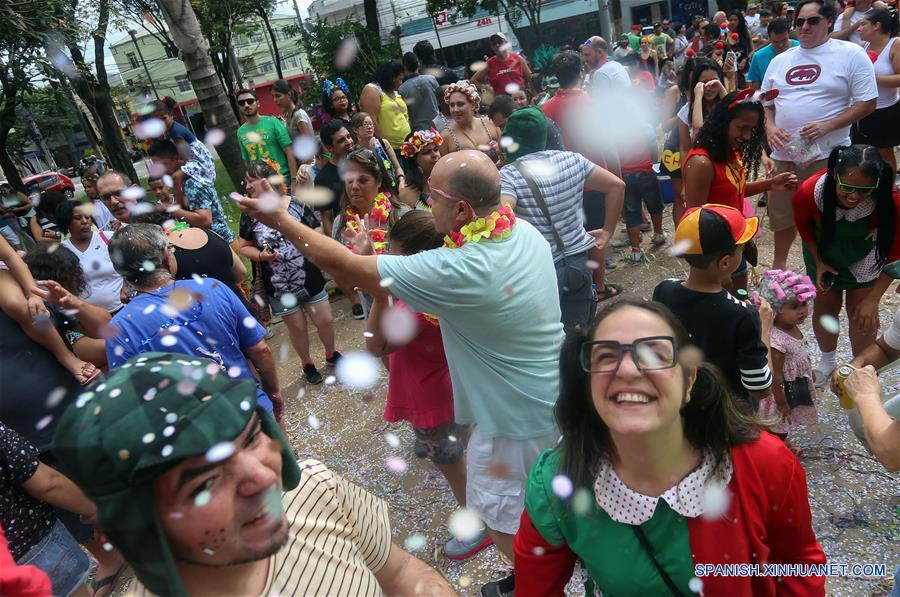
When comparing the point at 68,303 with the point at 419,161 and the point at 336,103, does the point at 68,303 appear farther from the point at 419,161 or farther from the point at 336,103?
the point at 336,103

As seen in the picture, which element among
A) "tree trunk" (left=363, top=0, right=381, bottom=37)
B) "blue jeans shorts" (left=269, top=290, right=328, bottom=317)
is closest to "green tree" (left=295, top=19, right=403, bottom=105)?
"tree trunk" (left=363, top=0, right=381, bottom=37)

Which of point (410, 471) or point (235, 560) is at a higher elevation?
point (235, 560)

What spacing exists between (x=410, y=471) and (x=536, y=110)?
93.8 inches

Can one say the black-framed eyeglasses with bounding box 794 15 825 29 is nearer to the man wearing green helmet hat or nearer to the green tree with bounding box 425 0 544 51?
the man wearing green helmet hat

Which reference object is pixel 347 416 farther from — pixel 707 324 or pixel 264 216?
pixel 707 324

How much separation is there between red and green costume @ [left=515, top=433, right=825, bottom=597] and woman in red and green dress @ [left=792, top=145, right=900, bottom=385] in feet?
6.94

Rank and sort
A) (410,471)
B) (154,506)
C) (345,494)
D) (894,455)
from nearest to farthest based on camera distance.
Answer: (154,506) → (345,494) → (894,455) → (410,471)

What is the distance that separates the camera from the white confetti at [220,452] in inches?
41.0

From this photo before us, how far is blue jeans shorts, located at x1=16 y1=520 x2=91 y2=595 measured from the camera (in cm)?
230

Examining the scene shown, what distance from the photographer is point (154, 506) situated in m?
1.02

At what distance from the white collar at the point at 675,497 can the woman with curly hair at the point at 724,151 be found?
8.26 ft

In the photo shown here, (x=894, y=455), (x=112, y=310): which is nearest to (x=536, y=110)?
(x=894, y=455)

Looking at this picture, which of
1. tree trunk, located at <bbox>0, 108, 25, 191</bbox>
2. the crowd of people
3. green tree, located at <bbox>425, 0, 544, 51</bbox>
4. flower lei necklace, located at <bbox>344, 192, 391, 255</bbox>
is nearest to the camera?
the crowd of people

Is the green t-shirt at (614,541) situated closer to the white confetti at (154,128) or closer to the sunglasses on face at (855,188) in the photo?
the sunglasses on face at (855,188)
